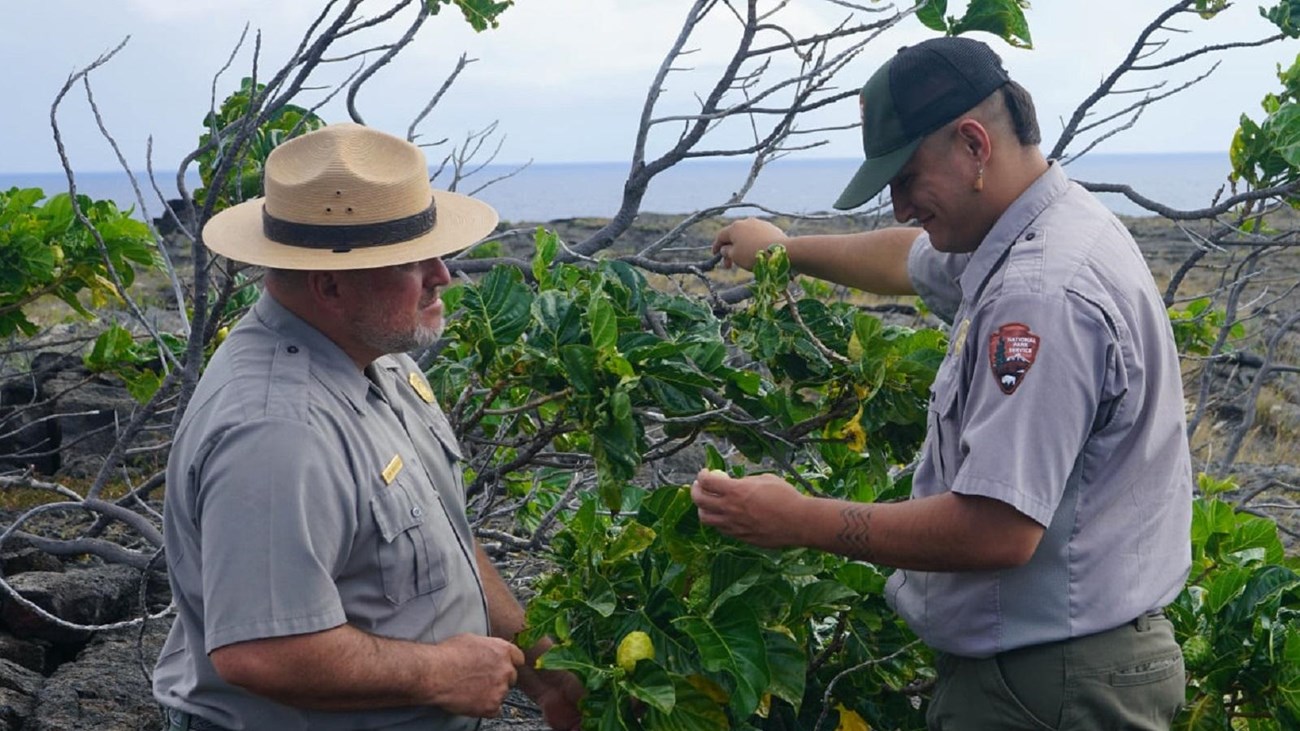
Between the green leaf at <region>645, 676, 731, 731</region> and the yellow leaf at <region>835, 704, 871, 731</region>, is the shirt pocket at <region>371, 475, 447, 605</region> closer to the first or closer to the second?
the green leaf at <region>645, 676, 731, 731</region>

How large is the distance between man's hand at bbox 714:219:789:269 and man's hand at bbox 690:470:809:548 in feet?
3.17

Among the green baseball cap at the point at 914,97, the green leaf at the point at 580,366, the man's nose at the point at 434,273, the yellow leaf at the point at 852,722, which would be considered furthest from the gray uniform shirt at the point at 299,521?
the green baseball cap at the point at 914,97

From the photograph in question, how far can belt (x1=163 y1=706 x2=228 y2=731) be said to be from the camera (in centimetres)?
263

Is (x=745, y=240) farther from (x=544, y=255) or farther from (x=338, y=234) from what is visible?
(x=338, y=234)

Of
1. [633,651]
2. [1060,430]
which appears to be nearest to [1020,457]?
[1060,430]

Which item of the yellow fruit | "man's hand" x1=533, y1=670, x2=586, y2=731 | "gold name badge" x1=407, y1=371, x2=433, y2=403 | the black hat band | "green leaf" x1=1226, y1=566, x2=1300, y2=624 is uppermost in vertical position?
the black hat band

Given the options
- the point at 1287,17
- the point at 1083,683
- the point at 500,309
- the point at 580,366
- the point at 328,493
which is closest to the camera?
the point at 328,493

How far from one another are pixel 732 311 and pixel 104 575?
2.65m

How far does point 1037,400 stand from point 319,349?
131 centimetres

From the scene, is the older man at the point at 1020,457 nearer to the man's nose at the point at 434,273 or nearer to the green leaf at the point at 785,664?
the green leaf at the point at 785,664

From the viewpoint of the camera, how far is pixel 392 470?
261 cm

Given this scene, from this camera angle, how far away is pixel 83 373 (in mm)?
7996

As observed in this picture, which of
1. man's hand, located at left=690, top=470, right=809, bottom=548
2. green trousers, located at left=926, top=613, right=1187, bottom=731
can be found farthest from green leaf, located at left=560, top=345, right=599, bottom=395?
green trousers, located at left=926, top=613, right=1187, bottom=731

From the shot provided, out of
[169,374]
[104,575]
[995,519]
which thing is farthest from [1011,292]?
[104,575]
